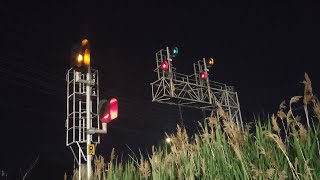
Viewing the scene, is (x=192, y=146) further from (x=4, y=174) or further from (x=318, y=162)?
(x=4, y=174)

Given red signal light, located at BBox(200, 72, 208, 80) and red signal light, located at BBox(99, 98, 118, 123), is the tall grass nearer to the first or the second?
red signal light, located at BBox(99, 98, 118, 123)

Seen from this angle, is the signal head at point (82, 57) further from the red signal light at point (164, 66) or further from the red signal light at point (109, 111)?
the red signal light at point (164, 66)

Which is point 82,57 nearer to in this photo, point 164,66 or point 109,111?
point 109,111

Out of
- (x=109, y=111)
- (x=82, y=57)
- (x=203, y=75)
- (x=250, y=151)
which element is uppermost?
(x=203, y=75)

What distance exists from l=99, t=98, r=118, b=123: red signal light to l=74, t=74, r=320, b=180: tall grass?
3746mm

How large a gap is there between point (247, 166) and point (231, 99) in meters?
17.8

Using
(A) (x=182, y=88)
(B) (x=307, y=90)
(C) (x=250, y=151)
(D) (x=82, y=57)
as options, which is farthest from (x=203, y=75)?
(B) (x=307, y=90)

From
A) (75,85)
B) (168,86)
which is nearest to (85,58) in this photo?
(75,85)

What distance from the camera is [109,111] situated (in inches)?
274

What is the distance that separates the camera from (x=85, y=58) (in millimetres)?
6672

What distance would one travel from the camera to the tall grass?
1.89 metres

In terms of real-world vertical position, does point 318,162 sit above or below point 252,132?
below

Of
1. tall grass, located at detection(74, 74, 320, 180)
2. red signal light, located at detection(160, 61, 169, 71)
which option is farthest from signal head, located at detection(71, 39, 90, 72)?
red signal light, located at detection(160, 61, 169, 71)

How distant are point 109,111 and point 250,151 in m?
4.91
